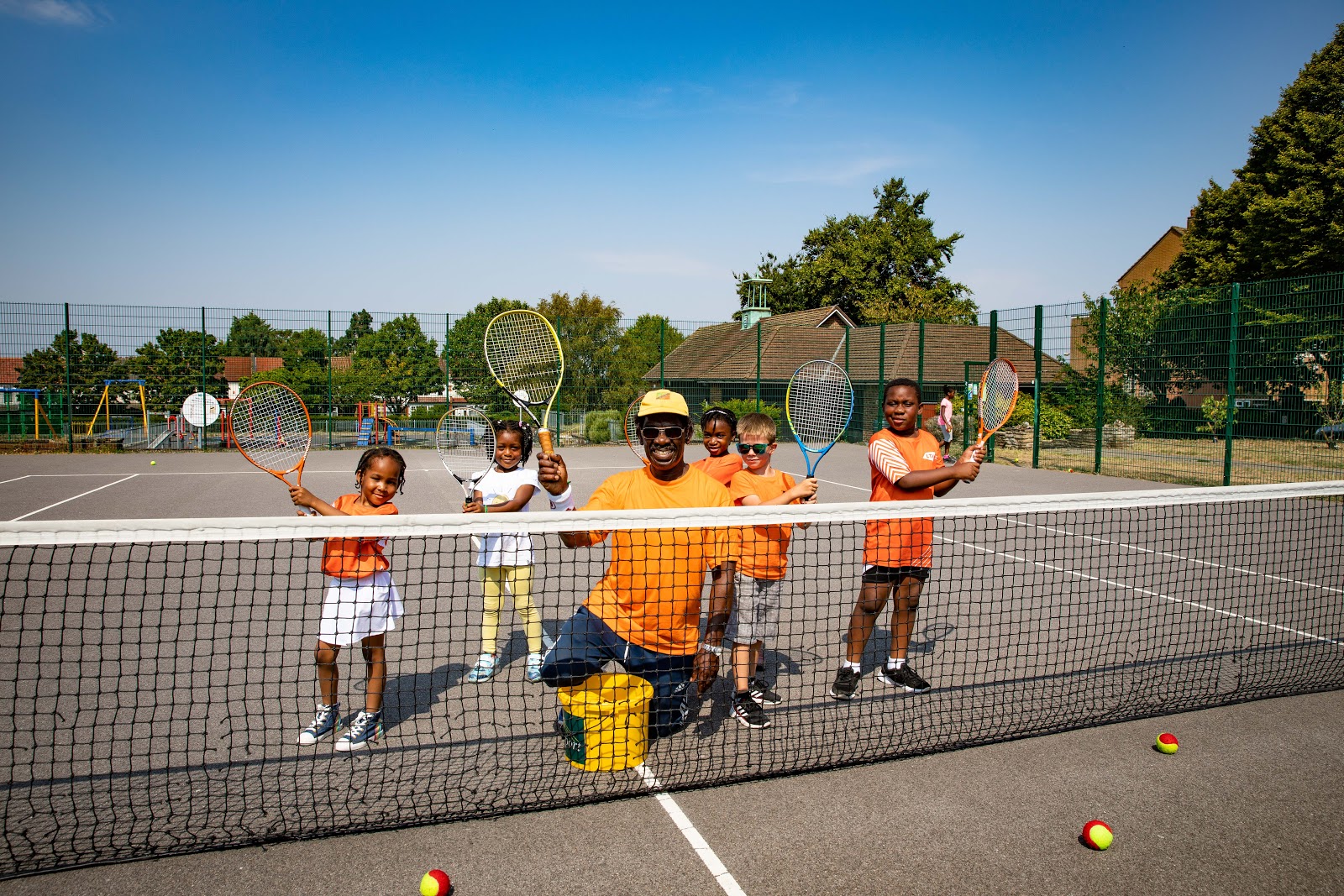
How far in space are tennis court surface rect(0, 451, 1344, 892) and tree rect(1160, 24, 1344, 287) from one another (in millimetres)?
27122

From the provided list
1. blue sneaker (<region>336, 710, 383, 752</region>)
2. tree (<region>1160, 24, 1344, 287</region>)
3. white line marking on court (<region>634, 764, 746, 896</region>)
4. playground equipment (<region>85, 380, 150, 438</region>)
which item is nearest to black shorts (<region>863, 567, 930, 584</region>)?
white line marking on court (<region>634, 764, 746, 896</region>)

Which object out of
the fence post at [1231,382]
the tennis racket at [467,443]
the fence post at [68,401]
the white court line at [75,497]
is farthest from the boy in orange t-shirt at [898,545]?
the fence post at [68,401]

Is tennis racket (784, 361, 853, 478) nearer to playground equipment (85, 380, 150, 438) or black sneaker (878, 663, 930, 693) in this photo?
black sneaker (878, 663, 930, 693)

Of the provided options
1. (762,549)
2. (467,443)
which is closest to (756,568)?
(762,549)

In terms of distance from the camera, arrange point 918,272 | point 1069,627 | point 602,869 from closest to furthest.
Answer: point 602,869 → point 1069,627 → point 918,272

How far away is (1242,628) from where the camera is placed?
19.9 feet

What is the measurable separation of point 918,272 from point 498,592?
50379 millimetres

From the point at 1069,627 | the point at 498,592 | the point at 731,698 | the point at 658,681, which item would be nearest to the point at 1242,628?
the point at 1069,627

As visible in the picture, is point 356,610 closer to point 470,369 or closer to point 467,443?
point 467,443

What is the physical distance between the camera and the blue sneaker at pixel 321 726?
4.04 metres

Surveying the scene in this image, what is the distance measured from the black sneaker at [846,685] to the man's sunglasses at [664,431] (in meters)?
1.77

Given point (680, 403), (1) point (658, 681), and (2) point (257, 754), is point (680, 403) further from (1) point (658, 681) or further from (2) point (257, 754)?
(2) point (257, 754)

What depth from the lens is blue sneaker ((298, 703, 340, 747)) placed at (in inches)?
159

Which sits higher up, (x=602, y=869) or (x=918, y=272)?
(x=918, y=272)
